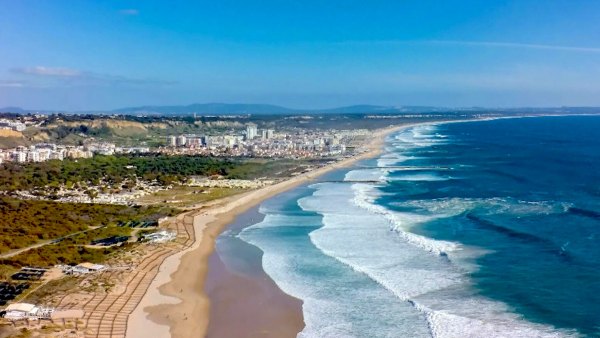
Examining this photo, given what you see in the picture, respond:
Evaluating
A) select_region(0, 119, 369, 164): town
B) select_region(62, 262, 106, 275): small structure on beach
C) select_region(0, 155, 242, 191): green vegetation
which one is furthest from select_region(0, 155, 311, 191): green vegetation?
select_region(62, 262, 106, 275): small structure on beach

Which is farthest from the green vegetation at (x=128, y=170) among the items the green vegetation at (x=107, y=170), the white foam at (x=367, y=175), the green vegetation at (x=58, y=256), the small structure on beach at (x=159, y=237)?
the green vegetation at (x=58, y=256)

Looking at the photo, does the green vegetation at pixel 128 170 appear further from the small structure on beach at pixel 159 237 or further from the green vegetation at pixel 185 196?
the small structure on beach at pixel 159 237

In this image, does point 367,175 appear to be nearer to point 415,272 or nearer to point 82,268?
point 415,272

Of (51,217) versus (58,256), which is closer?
(58,256)

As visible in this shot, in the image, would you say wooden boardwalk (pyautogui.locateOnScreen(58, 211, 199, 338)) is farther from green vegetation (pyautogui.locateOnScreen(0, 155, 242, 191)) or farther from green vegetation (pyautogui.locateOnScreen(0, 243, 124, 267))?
green vegetation (pyautogui.locateOnScreen(0, 155, 242, 191))

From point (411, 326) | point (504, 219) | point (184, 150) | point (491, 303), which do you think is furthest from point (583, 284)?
point (184, 150)

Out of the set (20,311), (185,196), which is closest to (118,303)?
(20,311)

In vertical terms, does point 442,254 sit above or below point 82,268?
above
